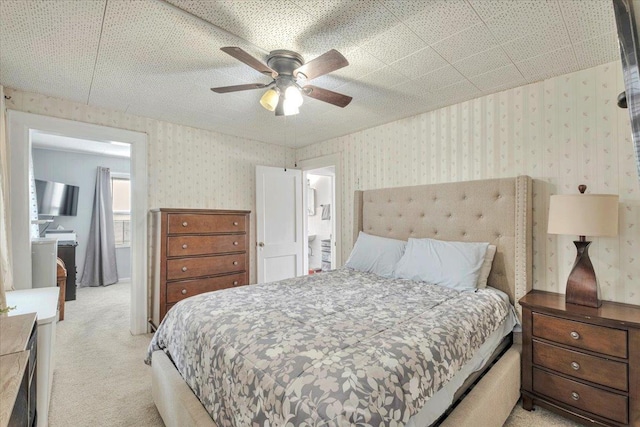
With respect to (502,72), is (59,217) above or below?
below

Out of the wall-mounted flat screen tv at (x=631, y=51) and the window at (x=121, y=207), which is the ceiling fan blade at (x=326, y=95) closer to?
the wall-mounted flat screen tv at (x=631, y=51)

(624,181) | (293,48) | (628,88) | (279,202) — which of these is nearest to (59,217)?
(279,202)

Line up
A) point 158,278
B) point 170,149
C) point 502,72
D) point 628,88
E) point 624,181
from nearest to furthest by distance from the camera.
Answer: point 628,88
point 624,181
point 502,72
point 158,278
point 170,149

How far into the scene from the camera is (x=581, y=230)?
1856 mm

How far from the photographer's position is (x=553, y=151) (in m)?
2.29

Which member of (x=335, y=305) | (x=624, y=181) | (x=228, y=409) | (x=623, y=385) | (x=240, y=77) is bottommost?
(x=623, y=385)

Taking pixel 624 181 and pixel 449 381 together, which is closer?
pixel 449 381

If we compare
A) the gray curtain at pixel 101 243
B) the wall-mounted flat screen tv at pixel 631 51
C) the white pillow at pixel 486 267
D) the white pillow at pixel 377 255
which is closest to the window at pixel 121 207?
the gray curtain at pixel 101 243

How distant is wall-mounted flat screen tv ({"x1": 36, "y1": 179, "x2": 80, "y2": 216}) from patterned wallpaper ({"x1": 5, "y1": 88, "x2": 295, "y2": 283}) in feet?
9.34

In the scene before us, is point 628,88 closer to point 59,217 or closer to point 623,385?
point 623,385

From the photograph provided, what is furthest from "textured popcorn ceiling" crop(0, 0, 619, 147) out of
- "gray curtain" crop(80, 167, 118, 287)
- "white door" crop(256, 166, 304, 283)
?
"gray curtain" crop(80, 167, 118, 287)

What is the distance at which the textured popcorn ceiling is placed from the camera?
1544 mm

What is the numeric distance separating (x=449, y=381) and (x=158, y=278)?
2.81m

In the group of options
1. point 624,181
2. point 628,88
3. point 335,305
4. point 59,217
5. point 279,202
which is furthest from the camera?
point 59,217
